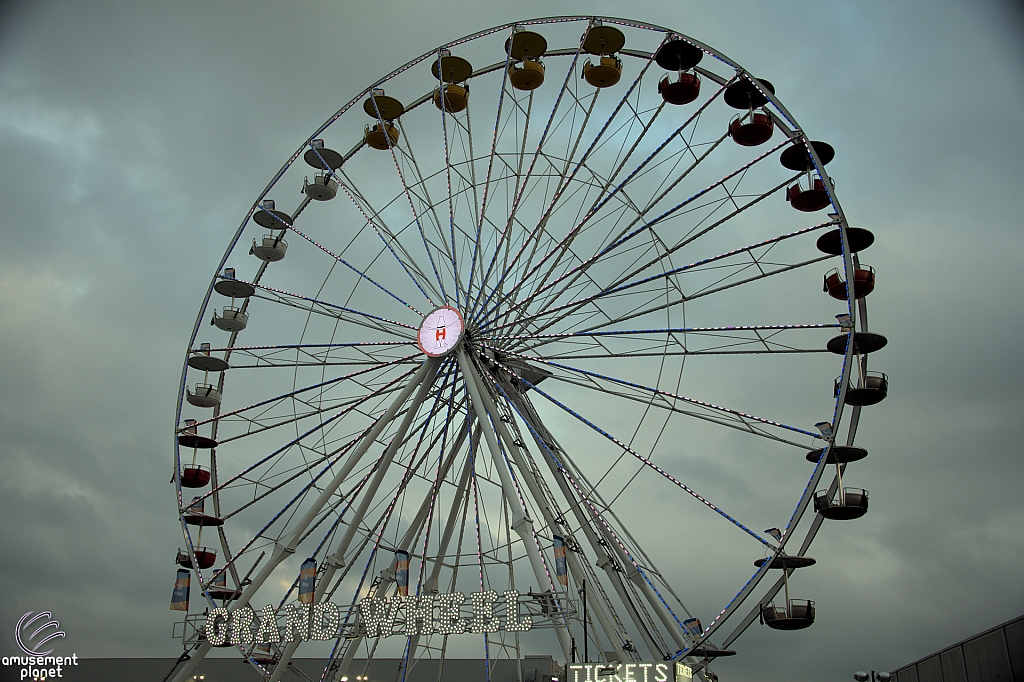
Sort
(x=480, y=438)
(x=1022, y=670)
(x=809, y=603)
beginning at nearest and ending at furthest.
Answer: (x=1022, y=670) → (x=809, y=603) → (x=480, y=438)

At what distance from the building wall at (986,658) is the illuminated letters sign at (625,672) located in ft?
18.2

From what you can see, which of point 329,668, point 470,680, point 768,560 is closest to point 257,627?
point 329,668

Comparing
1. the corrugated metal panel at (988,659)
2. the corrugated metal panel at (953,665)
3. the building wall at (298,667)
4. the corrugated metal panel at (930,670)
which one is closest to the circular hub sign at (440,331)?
the corrugated metal panel at (988,659)

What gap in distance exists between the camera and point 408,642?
2286 centimetres

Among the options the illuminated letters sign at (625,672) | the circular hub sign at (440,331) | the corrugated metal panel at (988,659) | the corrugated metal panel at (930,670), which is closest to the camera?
the corrugated metal panel at (988,659)

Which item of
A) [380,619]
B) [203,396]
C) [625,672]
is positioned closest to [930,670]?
[625,672]

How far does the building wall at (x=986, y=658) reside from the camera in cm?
1490

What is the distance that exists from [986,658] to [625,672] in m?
6.54

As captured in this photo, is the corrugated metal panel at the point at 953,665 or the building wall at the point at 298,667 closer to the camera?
the corrugated metal panel at the point at 953,665

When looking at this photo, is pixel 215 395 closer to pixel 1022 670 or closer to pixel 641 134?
pixel 641 134

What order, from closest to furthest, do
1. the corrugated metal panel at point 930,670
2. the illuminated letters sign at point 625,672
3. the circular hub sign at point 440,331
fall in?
the illuminated letters sign at point 625,672 < the corrugated metal panel at point 930,670 < the circular hub sign at point 440,331

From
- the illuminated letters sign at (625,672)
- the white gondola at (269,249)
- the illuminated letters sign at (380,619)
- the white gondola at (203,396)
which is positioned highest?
the white gondola at (269,249)

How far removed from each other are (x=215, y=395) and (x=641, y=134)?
1367 centimetres

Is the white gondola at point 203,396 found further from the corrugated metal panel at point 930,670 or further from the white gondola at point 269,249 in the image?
the corrugated metal panel at point 930,670
